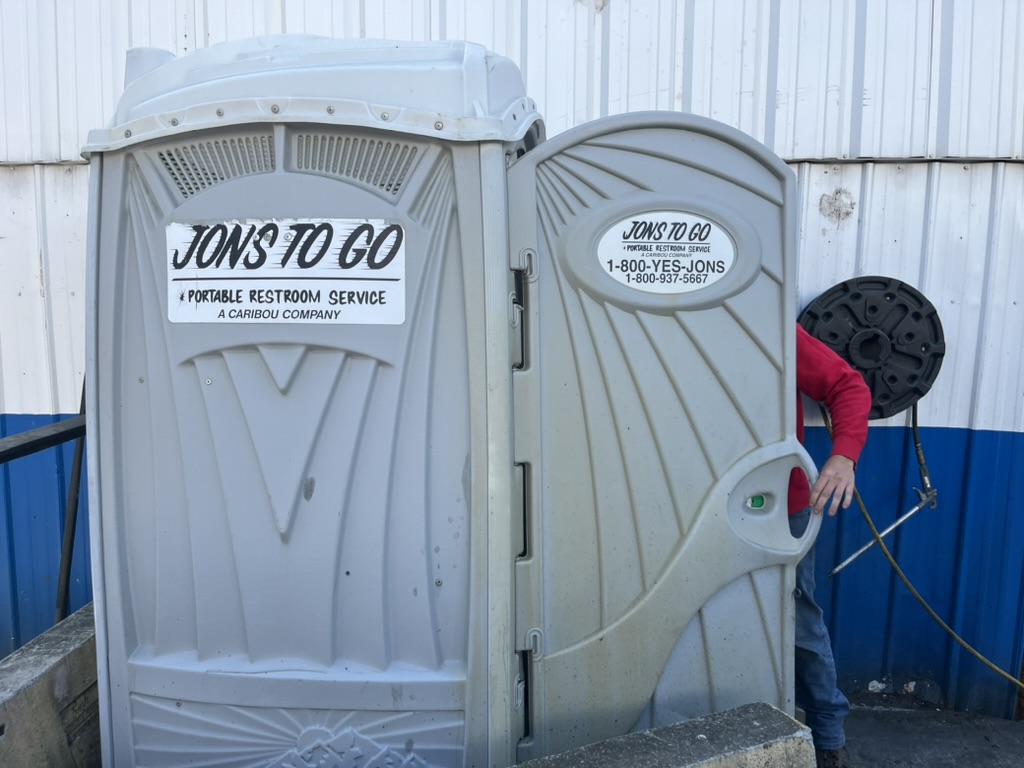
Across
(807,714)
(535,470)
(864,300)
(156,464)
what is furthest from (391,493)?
(864,300)

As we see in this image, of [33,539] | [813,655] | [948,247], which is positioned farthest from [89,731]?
[948,247]

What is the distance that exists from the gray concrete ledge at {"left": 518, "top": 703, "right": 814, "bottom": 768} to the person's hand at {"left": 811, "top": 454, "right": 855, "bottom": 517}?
610 millimetres

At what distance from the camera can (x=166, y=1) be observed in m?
3.28

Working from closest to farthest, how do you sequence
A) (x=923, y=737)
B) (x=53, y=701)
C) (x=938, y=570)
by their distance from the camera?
(x=53, y=701) → (x=923, y=737) → (x=938, y=570)

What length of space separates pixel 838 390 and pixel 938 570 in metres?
1.59

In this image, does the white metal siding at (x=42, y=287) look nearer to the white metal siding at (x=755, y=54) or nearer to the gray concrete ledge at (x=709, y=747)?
the white metal siding at (x=755, y=54)

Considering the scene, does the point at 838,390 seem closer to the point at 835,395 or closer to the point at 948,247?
the point at 835,395

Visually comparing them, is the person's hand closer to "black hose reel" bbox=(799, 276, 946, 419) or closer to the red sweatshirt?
the red sweatshirt

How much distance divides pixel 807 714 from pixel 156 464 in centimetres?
239

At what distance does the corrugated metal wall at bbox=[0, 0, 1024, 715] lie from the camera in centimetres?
308

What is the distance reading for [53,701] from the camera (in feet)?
6.92

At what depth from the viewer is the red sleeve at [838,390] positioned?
7.40ft

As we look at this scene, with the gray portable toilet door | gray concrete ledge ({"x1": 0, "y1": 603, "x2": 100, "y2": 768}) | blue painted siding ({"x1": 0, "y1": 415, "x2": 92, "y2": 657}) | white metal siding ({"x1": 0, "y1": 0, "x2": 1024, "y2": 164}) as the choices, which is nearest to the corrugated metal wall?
white metal siding ({"x1": 0, "y1": 0, "x2": 1024, "y2": 164})

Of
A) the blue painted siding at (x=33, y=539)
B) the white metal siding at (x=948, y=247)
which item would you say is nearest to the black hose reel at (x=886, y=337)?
the white metal siding at (x=948, y=247)
